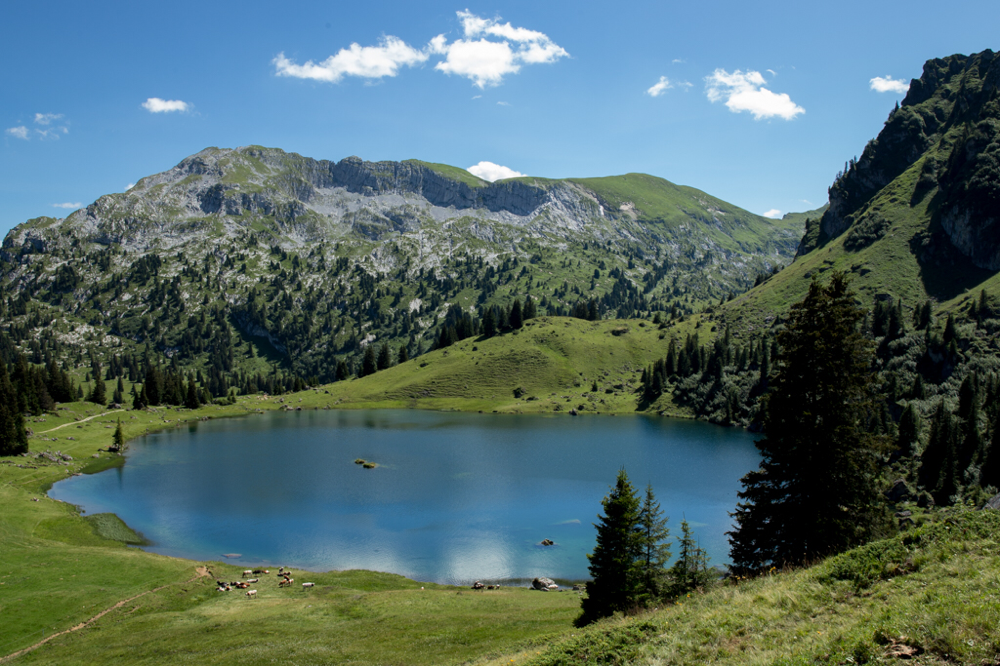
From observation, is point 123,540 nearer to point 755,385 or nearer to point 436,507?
point 436,507

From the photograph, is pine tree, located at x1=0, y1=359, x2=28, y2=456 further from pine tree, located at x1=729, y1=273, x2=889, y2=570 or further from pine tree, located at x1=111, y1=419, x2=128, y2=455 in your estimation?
pine tree, located at x1=729, y1=273, x2=889, y2=570

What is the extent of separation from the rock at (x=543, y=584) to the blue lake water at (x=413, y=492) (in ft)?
10.3

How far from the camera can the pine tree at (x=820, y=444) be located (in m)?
26.0

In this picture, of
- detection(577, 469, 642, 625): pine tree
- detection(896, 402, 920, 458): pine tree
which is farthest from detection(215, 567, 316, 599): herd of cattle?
detection(896, 402, 920, 458): pine tree

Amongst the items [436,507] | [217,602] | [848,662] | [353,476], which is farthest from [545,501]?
[848,662]

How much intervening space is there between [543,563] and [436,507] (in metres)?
22.6

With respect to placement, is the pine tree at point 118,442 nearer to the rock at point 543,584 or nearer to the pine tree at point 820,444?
the rock at point 543,584

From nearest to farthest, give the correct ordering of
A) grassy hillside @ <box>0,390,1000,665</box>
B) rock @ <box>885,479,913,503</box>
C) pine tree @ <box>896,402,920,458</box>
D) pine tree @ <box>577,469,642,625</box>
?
grassy hillside @ <box>0,390,1000,665</box> < pine tree @ <box>577,469,642,625</box> < rock @ <box>885,479,913,503</box> < pine tree @ <box>896,402,920,458</box>

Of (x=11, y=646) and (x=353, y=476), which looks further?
(x=353, y=476)

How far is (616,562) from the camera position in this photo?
102ft

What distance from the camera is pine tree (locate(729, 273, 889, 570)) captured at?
26016mm

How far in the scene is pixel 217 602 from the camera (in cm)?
4112

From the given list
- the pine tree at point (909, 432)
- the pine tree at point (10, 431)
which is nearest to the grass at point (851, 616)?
the pine tree at point (909, 432)

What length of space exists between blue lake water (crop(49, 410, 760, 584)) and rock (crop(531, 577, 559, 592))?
3.14 metres
